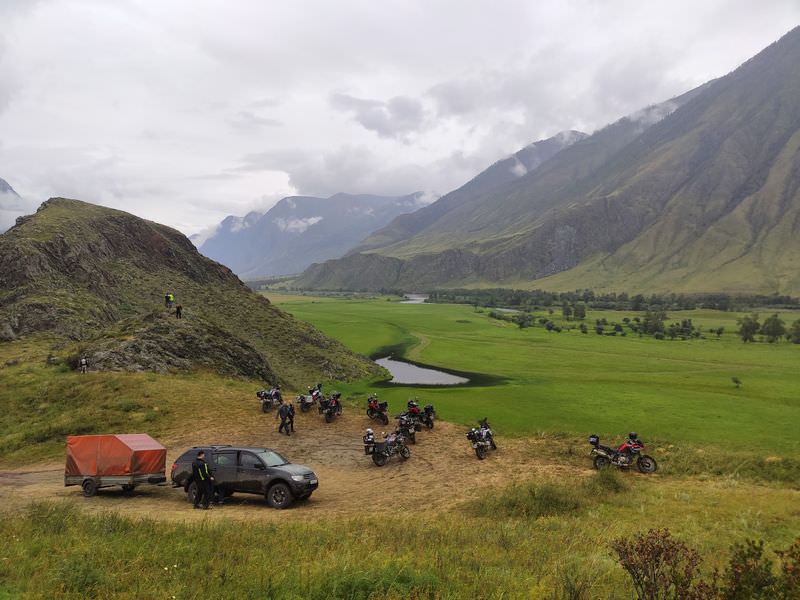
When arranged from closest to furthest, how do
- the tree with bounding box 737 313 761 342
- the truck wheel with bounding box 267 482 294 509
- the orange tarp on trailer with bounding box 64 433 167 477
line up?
1. the truck wheel with bounding box 267 482 294 509
2. the orange tarp on trailer with bounding box 64 433 167 477
3. the tree with bounding box 737 313 761 342

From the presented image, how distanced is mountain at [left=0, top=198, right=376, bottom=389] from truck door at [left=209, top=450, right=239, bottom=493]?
23.5m

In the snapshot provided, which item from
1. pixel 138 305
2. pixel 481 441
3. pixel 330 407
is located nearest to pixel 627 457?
pixel 481 441

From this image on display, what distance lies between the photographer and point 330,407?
3469cm

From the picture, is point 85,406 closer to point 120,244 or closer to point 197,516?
point 197,516

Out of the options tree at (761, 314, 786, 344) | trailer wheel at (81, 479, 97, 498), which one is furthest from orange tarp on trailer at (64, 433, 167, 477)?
tree at (761, 314, 786, 344)

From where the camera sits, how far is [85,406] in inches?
1346

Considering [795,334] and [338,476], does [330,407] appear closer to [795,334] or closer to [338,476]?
[338,476]

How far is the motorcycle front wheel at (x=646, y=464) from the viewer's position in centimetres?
2425

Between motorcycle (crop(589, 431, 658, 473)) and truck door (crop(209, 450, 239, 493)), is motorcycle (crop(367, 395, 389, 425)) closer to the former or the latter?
truck door (crop(209, 450, 239, 493))

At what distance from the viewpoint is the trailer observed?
22016mm

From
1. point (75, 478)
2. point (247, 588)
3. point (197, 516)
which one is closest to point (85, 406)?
point (75, 478)

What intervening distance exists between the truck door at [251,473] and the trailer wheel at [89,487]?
6477mm

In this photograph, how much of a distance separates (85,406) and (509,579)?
33.2 metres

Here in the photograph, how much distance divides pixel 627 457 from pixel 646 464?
1129 mm
